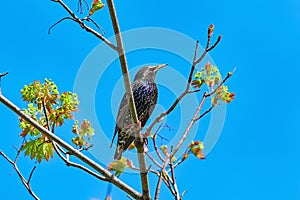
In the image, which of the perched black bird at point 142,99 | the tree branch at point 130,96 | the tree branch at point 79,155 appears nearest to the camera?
the tree branch at point 130,96

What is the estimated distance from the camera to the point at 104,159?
12.0 feet

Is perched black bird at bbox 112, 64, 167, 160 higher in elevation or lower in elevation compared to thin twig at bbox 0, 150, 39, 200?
higher

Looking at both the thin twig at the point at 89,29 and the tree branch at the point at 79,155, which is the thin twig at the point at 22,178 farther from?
the thin twig at the point at 89,29

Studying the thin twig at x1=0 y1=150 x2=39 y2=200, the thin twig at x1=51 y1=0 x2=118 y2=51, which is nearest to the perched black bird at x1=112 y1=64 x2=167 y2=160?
the thin twig at x1=0 y1=150 x2=39 y2=200

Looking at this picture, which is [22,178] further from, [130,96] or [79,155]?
[130,96]

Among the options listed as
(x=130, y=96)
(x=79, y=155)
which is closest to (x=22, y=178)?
(x=79, y=155)

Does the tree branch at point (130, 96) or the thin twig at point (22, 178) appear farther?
the thin twig at point (22, 178)

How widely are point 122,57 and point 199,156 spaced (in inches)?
28.4

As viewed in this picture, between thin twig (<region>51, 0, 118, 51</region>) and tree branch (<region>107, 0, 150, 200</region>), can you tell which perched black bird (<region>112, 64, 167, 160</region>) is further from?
thin twig (<region>51, 0, 118, 51</region>)

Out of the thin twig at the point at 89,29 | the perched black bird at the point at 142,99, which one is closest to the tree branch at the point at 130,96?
the thin twig at the point at 89,29

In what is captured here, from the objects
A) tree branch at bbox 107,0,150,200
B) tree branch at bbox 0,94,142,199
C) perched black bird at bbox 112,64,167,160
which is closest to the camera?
tree branch at bbox 107,0,150,200

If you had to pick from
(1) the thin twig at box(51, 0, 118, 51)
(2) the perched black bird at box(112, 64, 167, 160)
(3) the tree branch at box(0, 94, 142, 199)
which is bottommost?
(3) the tree branch at box(0, 94, 142, 199)

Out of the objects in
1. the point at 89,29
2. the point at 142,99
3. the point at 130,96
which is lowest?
the point at 130,96

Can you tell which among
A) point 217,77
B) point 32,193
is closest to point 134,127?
point 217,77
